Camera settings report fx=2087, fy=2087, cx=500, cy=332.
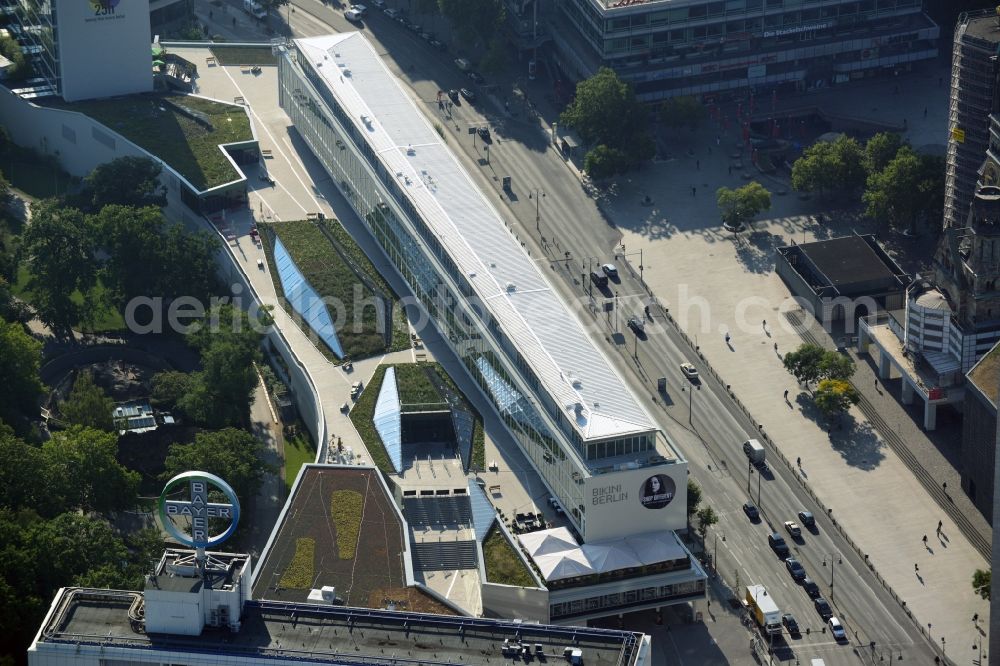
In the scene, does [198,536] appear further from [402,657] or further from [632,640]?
[632,640]

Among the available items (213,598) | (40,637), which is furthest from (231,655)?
(40,637)

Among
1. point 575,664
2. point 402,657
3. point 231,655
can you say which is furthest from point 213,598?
point 575,664

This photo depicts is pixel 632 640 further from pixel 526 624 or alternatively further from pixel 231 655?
pixel 231 655

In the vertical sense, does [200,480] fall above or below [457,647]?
above

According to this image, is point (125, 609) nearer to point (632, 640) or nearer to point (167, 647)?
point (167, 647)

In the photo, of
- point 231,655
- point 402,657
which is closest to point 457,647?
point 402,657
